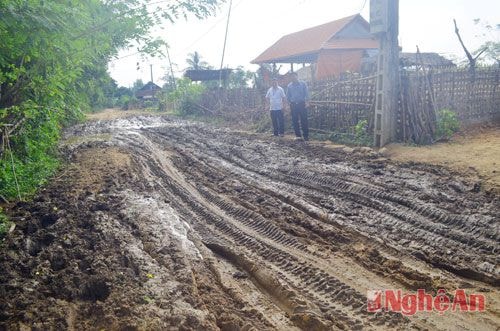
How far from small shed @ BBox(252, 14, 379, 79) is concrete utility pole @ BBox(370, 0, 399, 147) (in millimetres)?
12421

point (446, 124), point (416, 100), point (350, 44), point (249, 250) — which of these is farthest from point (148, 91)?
point (249, 250)

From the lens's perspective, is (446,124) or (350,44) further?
(350,44)

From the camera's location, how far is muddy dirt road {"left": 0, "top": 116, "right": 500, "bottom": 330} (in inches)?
115

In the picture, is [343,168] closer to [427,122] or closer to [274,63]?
[427,122]

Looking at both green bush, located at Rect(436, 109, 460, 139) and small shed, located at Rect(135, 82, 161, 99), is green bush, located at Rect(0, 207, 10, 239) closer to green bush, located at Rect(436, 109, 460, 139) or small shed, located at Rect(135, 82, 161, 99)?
green bush, located at Rect(436, 109, 460, 139)

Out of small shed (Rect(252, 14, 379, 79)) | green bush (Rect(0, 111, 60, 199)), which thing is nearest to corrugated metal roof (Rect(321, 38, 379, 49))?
small shed (Rect(252, 14, 379, 79))

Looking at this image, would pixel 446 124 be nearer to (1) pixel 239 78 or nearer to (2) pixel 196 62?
(1) pixel 239 78

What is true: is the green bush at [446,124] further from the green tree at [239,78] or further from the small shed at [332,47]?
the green tree at [239,78]

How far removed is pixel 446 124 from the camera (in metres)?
9.59

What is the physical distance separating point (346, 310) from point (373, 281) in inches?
21.6

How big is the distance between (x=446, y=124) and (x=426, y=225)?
605 cm

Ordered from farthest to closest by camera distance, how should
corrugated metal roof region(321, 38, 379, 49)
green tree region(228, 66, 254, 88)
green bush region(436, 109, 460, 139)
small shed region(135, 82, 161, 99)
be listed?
small shed region(135, 82, 161, 99)
green tree region(228, 66, 254, 88)
corrugated metal roof region(321, 38, 379, 49)
green bush region(436, 109, 460, 139)

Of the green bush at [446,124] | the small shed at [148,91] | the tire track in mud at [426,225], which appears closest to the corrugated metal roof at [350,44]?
the green bush at [446,124]

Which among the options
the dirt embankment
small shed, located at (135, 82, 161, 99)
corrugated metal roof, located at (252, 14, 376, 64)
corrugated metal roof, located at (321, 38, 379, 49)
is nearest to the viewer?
the dirt embankment
